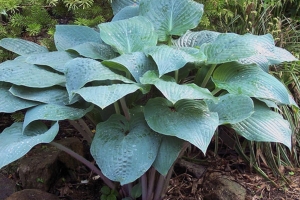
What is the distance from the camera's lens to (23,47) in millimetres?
1713

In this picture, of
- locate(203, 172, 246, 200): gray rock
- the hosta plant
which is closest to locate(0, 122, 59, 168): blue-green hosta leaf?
the hosta plant

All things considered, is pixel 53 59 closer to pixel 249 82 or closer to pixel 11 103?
pixel 11 103

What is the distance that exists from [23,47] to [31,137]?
532mm

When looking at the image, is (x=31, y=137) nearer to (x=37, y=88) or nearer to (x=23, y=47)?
(x=37, y=88)

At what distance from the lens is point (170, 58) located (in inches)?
53.2

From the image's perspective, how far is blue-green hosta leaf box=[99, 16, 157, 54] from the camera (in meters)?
1.54

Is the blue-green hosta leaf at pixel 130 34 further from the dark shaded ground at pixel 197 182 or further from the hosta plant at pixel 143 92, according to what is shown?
the dark shaded ground at pixel 197 182

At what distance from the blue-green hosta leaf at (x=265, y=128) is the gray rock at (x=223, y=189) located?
1.69 ft

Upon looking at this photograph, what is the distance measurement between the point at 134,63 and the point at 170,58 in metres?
0.14

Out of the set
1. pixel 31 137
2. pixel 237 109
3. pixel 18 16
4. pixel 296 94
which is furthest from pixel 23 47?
pixel 296 94

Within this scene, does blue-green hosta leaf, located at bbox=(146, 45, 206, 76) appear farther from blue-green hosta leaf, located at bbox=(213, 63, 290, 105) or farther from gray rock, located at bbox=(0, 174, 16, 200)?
gray rock, located at bbox=(0, 174, 16, 200)

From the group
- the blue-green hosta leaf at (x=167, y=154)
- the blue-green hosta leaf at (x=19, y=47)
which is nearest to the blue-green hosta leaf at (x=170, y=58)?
the blue-green hosta leaf at (x=167, y=154)

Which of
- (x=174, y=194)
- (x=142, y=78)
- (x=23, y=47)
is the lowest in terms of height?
(x=174, y=194)

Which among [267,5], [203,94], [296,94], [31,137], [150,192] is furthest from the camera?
[267,5]
